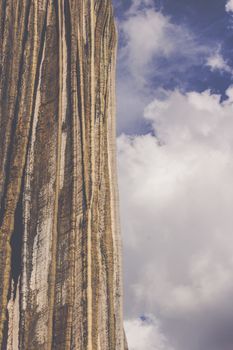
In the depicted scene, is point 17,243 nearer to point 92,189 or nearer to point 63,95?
point 92,189

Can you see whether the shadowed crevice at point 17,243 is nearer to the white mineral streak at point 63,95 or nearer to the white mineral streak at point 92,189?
the white mineral streak at point 63,95

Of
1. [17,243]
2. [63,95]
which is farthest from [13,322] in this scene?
[63,95]

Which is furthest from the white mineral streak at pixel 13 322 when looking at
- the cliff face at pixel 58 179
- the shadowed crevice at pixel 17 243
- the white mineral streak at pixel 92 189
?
the white mineral streak at pixel 92 189

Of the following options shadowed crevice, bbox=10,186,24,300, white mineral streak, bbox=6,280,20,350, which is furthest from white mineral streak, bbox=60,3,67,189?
white mineral streak, bbox=6,280,20,350

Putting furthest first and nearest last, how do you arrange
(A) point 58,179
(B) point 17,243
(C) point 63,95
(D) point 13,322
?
1. (C) point 63,95
2. (A) point 58,179
3. (B) point 17,243
4. (D) point 13,322

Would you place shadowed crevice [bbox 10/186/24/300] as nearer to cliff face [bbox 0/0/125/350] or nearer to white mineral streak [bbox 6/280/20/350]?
cliff face [bbox 0/0/125/350]

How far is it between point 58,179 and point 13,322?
161cm

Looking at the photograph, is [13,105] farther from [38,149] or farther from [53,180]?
[53,180]

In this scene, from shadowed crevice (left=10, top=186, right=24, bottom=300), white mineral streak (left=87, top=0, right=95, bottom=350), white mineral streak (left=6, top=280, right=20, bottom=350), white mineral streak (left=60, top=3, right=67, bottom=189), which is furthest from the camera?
white mineral streak (left=60, top=3, right=67, bottom=189)

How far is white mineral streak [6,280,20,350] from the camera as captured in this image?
6.46 metres

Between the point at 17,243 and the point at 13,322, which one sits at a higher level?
the point at 17,243

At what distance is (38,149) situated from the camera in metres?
7.52

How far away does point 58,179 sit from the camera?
7.18 meters

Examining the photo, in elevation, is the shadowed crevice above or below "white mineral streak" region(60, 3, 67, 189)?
below
